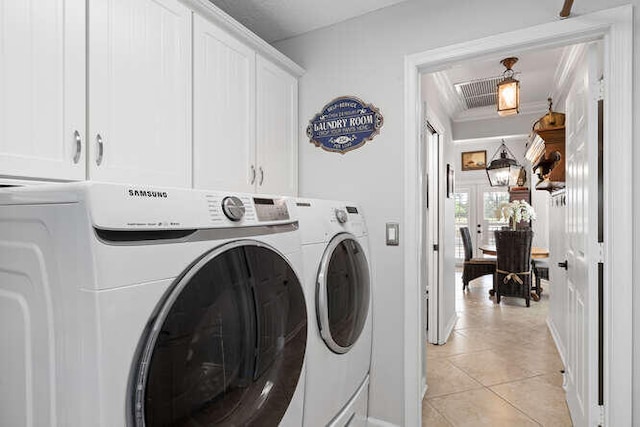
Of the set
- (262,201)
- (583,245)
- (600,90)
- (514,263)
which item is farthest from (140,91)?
(514,263)

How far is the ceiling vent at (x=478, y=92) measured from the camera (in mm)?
3842

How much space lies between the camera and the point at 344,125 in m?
2.27

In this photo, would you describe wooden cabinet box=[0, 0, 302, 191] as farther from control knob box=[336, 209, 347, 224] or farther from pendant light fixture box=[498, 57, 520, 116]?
pendant light fixture box=[498, 57, 520, 116]

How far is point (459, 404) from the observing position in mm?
2463

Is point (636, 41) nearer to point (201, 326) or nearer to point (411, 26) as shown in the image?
point (411, 26)

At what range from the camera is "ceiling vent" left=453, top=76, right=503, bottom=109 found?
12.6 ft

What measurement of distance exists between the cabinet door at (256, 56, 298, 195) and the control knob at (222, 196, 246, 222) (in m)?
0.93

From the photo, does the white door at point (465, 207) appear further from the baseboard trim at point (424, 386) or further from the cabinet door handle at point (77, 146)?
the cabinet door handle at point (77, 146)

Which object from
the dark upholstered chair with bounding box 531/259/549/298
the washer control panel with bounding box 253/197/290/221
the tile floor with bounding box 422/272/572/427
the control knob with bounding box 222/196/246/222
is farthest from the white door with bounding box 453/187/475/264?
the control knob with bounding box 222/196/246/222

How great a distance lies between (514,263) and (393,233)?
3.66m

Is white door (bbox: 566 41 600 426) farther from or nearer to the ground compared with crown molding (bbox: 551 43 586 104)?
nearer to the ground

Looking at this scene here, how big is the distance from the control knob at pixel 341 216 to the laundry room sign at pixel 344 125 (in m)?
0.56

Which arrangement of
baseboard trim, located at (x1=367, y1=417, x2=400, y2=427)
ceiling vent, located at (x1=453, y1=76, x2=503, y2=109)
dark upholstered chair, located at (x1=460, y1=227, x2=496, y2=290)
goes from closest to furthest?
baseboard trim, located at (x1=367, y1=417, x2=400, y2=427) → ceiling vent, located at (x1=453, y1=76, x2=503, y2=109) → dark upholstered chair, located at (x1=460, y1=227, x2=496, y2=290)

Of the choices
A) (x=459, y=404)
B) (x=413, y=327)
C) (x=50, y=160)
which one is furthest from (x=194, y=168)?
(x=459, y=404)
